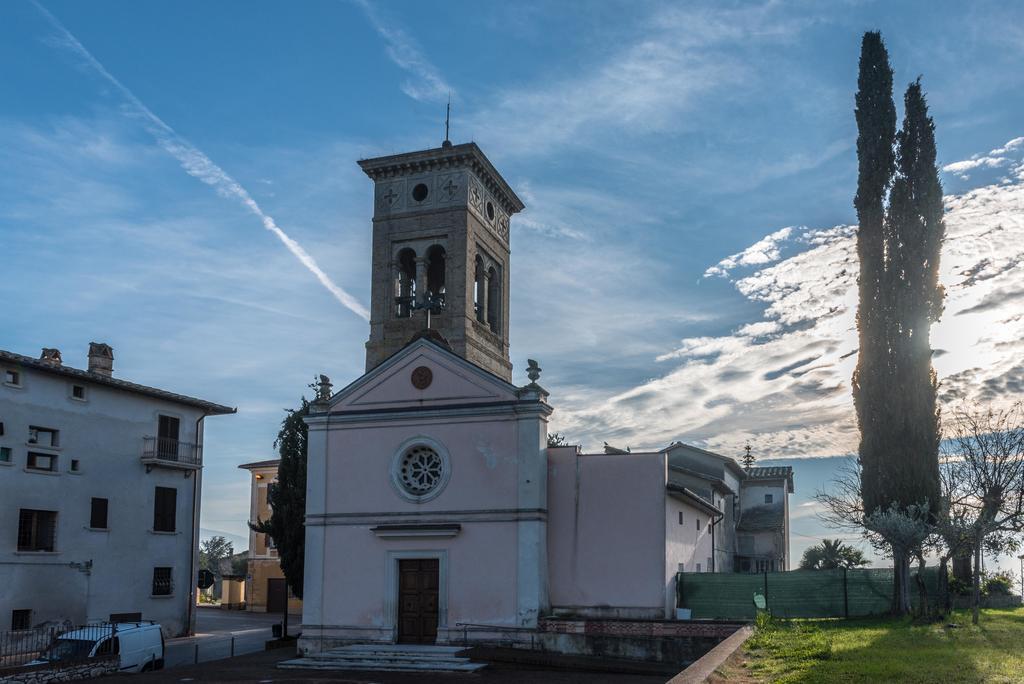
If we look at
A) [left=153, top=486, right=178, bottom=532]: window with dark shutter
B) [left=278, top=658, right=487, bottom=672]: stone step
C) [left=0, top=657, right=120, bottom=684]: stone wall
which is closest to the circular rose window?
[left=278, top=658, right=487, bottom=672]: stone step

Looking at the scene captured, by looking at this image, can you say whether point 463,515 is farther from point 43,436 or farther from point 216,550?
point 216,550

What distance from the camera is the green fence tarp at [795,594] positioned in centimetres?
2784

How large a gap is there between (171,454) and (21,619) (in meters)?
8.20

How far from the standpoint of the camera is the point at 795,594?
27938 millimetres

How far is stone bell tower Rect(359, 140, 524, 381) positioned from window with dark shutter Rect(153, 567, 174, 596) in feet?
38.0

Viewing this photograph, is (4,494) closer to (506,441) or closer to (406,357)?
(406,357)

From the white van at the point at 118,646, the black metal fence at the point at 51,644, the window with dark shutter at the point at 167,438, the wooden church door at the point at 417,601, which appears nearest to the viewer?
the black metal fence at the point at 51,644

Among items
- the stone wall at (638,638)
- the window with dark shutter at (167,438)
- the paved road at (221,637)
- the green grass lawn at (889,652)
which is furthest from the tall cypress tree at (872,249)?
the window with dark shutter at (167,438)

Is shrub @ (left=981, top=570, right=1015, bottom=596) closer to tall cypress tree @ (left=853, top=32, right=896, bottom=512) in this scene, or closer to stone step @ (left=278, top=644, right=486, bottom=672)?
tall cypress tree @ (left=853, top=32, right=896, bottom=512)

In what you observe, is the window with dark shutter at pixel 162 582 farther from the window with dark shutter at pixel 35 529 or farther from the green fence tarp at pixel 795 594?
the green fence tarp at pixel 795 594

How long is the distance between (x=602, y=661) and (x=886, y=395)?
13.2 meters

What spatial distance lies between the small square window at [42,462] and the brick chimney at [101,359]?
4.67 meters

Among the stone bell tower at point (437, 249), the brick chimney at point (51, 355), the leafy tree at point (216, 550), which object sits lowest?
the leafy tree at point (216, 550)

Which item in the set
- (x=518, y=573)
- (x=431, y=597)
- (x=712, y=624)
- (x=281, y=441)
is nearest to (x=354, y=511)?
(x=431, y=597)
